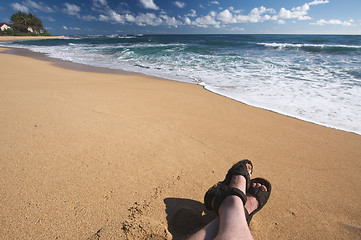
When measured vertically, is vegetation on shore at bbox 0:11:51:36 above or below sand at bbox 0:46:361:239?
above

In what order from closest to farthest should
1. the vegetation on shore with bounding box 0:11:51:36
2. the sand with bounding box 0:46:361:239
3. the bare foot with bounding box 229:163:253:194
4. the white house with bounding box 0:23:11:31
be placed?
the sand with bounding box 0:46:361:239 → the bare foot with bounding box 229:163:253:194 → the white house with bounding box 0:23:11:31 → the vegetation on shore with bounding box 0:11:51:36

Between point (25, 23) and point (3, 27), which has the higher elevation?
point (25, 23)

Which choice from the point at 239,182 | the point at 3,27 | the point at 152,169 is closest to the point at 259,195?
the point at 239,182

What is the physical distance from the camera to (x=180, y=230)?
1.17 metres

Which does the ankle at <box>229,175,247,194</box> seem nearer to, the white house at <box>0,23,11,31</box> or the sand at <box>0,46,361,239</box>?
the sand at <box>0,46,361,239</box>

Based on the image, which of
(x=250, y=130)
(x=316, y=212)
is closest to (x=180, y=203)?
(x=316, y=212)

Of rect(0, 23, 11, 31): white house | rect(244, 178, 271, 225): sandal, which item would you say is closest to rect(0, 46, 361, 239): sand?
rect(244, 178, 271, 225): sandal

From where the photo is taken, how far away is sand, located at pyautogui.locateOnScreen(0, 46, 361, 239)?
46.6 inches

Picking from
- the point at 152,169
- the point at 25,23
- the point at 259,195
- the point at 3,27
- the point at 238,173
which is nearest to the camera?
the point at 259,195

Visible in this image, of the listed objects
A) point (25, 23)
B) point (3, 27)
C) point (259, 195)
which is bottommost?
point (259, 195)

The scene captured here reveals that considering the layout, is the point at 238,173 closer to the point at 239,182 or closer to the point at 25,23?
the point at 239,182

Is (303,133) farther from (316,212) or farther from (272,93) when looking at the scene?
(272,93)

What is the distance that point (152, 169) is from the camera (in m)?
1.65

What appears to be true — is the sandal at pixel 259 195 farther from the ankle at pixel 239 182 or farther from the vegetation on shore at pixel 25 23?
the vegetation on shore at pixel 25 23
